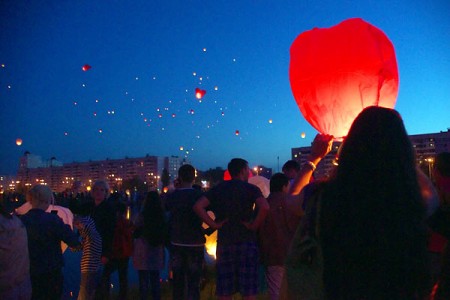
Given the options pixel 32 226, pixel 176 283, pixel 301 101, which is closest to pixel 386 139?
pixel 301 101

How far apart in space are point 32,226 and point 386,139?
11.7ft

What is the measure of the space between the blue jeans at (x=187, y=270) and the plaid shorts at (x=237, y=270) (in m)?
0.60

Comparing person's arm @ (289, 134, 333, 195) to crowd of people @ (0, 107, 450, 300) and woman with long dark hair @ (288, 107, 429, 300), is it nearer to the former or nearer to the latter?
crowd of people @ (0, 107, 450, 300)

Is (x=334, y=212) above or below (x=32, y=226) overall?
above

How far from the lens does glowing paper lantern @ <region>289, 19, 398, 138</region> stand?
10.1ft

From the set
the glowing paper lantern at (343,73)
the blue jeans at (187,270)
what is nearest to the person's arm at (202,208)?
the blue jeans at (187,270)

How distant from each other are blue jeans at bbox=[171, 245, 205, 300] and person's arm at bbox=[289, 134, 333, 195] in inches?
110

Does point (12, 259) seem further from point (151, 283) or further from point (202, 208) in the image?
point (151, 283)

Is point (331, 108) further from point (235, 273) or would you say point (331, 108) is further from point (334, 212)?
point (235, 273)

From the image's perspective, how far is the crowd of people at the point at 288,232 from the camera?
5.25 ft

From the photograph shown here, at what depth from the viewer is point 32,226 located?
4.12m

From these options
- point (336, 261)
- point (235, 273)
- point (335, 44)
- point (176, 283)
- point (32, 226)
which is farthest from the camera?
point (176, 283)

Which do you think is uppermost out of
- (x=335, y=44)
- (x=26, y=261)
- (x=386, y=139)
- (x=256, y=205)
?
(x=335, y=44)

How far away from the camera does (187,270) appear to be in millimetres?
5027
